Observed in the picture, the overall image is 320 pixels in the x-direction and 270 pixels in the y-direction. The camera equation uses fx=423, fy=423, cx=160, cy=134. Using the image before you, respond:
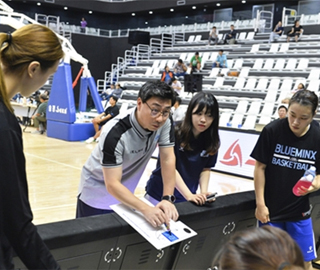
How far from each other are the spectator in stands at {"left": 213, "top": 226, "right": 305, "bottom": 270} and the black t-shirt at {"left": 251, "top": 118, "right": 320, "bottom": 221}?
1.94 meters

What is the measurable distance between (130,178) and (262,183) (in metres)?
0.91

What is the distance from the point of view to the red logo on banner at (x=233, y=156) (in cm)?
845

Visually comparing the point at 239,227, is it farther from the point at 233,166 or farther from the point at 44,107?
the point at 44,107

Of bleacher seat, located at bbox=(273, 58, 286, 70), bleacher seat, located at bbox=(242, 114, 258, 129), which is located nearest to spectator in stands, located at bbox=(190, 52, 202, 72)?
bleacher seat, located at bbox=(273, 58, 286, 70)

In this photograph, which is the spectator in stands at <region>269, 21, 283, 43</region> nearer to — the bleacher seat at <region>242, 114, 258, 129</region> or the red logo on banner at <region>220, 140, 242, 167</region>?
the bleacher seat at <region>242, 114, 258, 129</region>

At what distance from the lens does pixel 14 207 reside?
4.22 feet

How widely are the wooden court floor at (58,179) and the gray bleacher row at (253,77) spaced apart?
385cm

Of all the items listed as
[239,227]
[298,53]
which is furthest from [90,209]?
[298,53]

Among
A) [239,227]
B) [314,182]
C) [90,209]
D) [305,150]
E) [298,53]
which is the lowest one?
[239,227]

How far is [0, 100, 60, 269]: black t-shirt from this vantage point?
1.25 metres

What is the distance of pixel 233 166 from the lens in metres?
8.50

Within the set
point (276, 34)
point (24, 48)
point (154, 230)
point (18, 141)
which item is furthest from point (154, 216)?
Result: point (276, 34)

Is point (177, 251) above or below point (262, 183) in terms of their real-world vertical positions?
below

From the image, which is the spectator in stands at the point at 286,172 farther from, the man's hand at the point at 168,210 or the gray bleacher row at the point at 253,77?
the gray bleacher row at the point at 253,77
